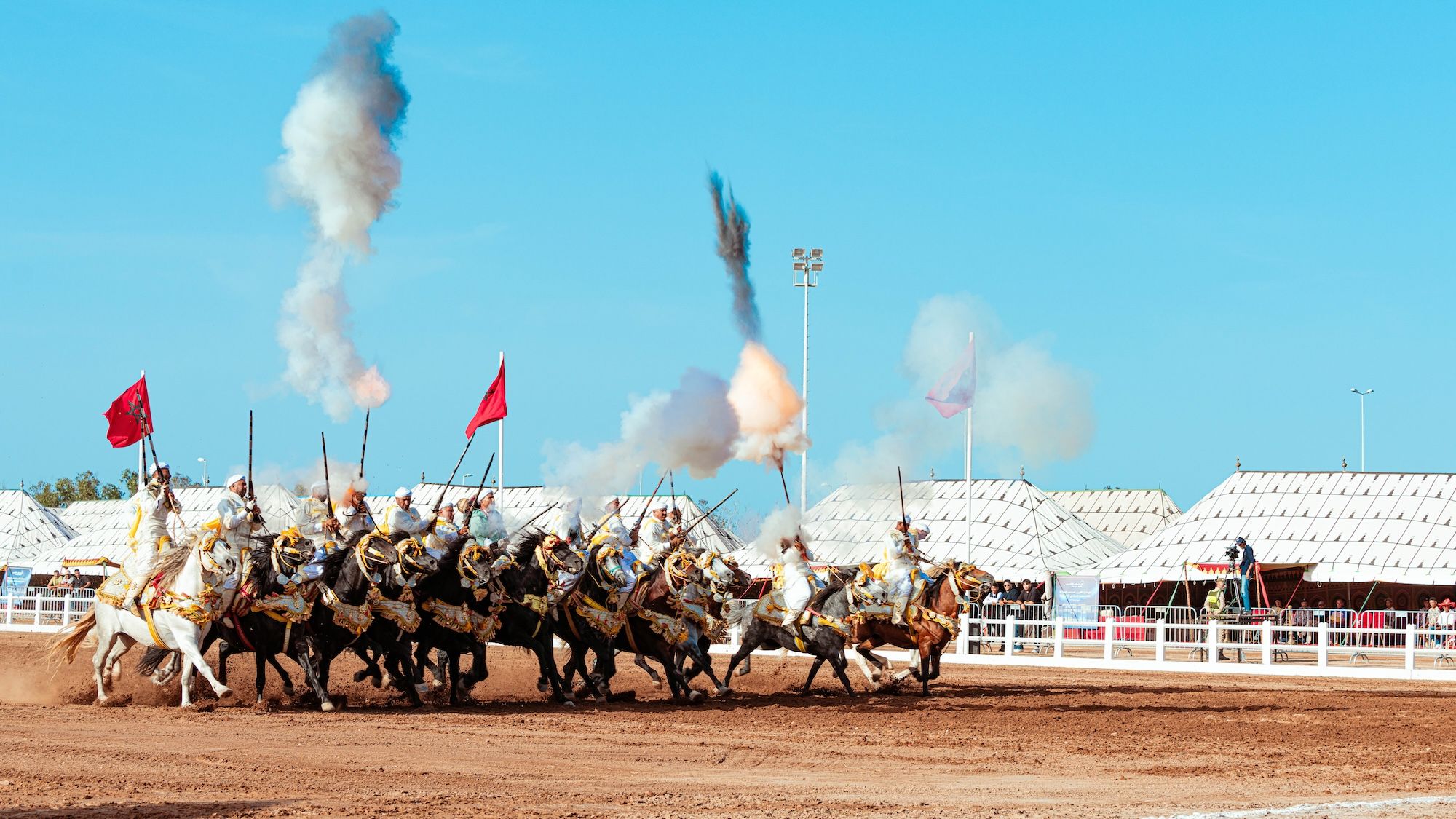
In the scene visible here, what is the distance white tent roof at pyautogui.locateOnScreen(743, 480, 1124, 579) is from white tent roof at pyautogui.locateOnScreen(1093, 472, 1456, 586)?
2.24m

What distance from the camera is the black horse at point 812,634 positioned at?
2200cm

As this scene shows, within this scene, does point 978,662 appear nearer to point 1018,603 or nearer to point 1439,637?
point 1018,603

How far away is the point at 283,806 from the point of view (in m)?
11.1

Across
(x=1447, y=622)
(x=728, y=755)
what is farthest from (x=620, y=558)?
(x=1447, y=622)

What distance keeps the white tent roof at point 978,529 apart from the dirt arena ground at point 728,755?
19.7 metres

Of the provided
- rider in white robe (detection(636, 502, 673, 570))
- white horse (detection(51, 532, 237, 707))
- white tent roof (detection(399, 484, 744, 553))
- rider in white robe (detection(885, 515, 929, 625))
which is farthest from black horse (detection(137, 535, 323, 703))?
white tent roof (detection(399, 484, 744, 553))

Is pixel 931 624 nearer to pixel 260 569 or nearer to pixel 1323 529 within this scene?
pixel 260 569

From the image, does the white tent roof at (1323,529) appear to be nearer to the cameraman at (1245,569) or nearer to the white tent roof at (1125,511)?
the cameraman at (1245,569)

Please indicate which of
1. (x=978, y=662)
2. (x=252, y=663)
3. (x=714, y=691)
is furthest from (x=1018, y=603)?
(x=252, y=663)

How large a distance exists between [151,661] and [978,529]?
2833 cm

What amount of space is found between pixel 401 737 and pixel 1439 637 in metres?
23.3

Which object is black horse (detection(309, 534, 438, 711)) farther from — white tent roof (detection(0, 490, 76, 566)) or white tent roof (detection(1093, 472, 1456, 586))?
white tent roof (detection(0, 490, 76, 566))

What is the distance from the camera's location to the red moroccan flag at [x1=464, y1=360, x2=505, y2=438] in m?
29.4

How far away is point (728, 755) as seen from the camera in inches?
593
